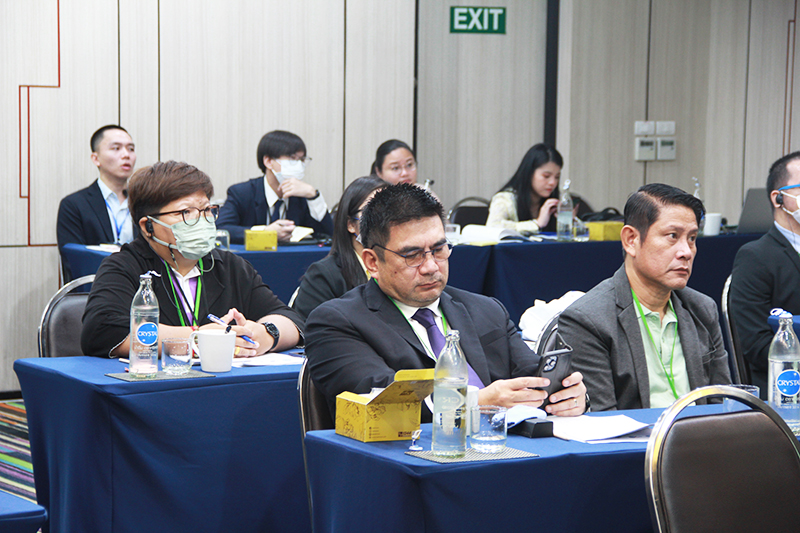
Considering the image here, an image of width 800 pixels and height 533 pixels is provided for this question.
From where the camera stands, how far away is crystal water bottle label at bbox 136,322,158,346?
2.68 meters

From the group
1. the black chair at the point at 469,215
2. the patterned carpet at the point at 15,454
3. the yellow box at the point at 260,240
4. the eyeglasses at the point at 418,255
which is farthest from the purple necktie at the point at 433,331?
the black chair at the point at 469,215

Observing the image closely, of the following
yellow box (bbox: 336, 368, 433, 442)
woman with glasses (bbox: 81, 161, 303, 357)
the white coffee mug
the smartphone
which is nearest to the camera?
yellow box (bbox: 336, 368, 433, 442)

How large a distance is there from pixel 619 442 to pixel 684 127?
652 cm

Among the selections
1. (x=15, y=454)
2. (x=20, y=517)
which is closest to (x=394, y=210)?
(x=20, y=517)

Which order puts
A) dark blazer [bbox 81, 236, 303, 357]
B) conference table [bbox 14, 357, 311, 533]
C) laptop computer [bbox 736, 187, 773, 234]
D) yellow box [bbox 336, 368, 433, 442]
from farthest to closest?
laptop computer [bbox 736, 187, 773, 234] < dark blazer [bbox 81, 236, 303, 357] < conference table [bbox 14, 357, 311, 533] < yellow box [bbox 336, 368, 433, 442]

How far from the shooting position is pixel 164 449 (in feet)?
8.99

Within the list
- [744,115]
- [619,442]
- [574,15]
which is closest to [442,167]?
[574,15]

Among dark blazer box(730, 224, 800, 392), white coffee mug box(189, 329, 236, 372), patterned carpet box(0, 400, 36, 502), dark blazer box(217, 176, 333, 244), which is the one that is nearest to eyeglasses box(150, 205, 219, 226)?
white coffee mug box(189, 329, 236, 372)

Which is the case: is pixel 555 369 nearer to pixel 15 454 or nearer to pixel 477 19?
pixel 15 454

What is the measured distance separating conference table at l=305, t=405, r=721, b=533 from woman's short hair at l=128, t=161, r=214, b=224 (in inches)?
55.7

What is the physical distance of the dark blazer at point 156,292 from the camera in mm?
2969

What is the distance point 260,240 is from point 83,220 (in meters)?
1.23

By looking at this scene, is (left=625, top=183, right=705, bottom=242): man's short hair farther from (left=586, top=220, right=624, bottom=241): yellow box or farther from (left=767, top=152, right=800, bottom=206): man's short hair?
(left=586, top=220, right=624, bottom=241): yellow box

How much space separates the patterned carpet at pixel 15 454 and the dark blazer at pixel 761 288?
2705 millimetres
